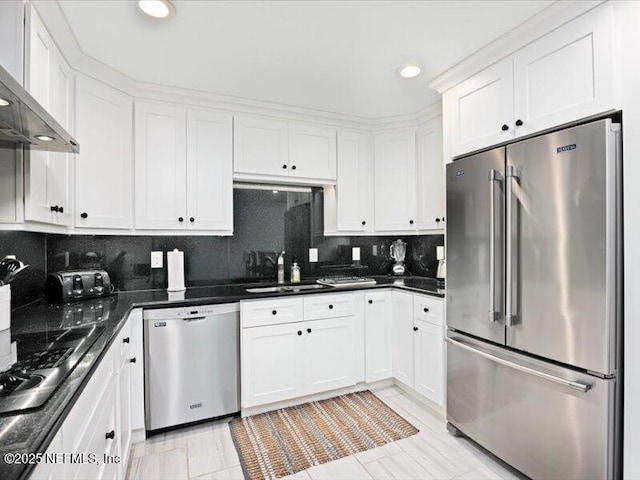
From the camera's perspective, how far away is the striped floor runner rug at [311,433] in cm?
208

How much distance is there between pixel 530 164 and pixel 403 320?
5.29 ft

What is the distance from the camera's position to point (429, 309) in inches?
103

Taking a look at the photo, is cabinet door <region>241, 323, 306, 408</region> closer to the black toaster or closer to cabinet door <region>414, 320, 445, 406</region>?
cabinet door <region>414, 320, 445, 406</region>

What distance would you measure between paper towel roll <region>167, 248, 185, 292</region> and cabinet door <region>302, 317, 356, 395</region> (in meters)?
1.07

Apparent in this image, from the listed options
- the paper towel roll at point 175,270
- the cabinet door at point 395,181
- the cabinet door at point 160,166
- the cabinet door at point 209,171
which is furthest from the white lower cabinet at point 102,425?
the cabinet door at point 395,181

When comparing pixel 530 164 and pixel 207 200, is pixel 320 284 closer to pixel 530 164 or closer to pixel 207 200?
pixel 207 200

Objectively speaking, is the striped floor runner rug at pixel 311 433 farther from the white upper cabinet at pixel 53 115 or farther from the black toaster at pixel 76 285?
the white upper cabinet at pixel 53 115

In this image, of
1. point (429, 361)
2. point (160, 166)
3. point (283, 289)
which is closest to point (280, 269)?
point (283, 289)

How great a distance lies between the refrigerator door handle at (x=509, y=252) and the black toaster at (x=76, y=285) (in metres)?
2.61

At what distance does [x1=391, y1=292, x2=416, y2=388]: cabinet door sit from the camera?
9.29ft

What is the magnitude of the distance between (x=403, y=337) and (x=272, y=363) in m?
1.13

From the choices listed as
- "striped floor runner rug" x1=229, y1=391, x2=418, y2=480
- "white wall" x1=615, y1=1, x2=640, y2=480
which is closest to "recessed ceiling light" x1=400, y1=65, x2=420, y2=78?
"white wall" x1=615, y1=1, x2=640, y2=480

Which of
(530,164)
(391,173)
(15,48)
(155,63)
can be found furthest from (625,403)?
(155,63)

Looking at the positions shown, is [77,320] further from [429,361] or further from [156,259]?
[429,361]
